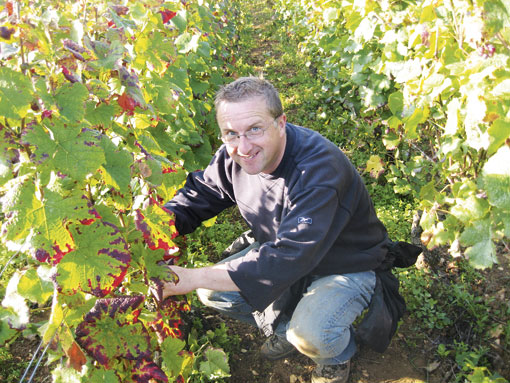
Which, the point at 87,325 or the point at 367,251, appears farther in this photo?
the point at 367,251

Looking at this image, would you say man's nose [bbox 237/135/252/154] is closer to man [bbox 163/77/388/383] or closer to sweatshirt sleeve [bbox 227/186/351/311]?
man [bbox 163/77/388/383]

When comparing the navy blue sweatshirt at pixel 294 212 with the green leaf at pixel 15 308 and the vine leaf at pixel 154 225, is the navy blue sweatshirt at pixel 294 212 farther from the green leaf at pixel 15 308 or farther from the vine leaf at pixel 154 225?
the green leaf at pixel 15 308

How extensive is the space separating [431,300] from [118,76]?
225 centimetres

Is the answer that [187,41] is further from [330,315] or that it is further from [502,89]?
[502,89]

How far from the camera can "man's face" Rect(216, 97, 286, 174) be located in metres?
2.04

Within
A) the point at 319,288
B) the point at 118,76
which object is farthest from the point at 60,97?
the point at 319,288

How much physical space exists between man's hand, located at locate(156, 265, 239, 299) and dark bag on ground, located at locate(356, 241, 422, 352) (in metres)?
0.76

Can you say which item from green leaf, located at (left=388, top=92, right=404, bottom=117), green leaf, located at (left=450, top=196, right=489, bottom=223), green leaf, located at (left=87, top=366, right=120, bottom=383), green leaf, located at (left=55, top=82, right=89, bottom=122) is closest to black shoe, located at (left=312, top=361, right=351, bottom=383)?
green leaf, located at (left=450, top=196, right=489, bottom=223)

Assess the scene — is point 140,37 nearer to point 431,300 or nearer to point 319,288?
point 319,288

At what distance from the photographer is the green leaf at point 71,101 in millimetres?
1197

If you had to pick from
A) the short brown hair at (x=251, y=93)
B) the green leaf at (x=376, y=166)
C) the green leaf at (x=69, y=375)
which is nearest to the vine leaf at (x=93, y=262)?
the green leaf at (x=69, y=375)

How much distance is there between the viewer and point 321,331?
7.02 ft

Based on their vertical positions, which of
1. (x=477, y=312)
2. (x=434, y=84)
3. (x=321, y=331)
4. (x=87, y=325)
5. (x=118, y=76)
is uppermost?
(x=118, y=76)

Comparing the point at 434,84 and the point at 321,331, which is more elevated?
the point at 434,84
